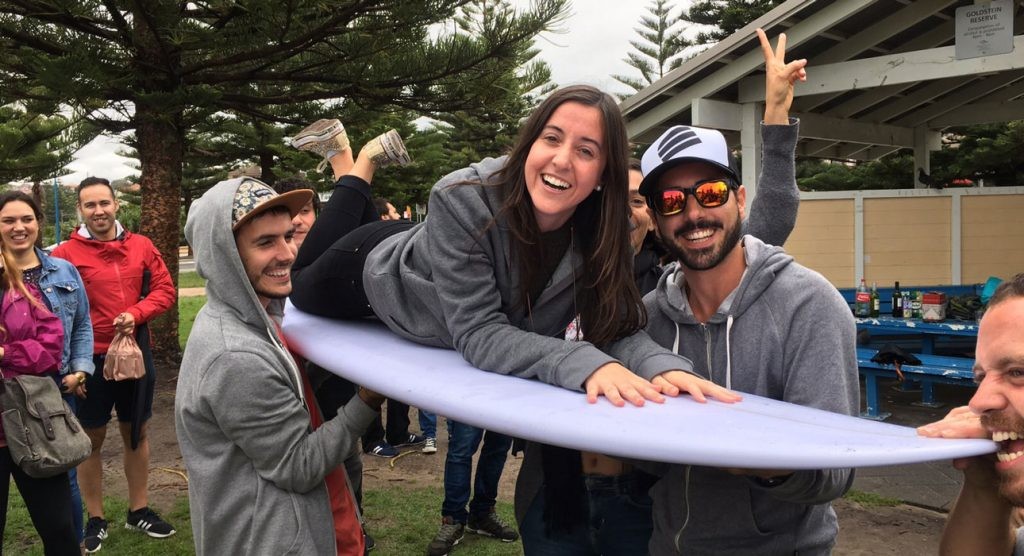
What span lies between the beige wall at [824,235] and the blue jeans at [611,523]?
21.5ft

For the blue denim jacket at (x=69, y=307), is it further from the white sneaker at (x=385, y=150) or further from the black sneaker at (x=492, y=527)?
the black sneaker at (x=492, y=527)

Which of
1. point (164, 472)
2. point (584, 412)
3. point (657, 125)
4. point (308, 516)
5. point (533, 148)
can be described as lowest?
point (164, 472)

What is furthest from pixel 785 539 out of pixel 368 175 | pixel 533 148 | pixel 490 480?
pixel 490 480

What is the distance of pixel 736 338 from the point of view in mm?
1854

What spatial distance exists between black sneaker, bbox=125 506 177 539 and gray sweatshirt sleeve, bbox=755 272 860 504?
4134 mm

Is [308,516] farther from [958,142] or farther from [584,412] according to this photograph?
[958,142]

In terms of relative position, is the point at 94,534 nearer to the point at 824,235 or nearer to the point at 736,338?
the point at 736,338

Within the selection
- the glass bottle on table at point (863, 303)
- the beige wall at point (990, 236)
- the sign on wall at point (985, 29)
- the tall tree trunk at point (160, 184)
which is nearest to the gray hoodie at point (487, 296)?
the sign on wall at point (985, 29)

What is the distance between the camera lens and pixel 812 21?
6.58 meters

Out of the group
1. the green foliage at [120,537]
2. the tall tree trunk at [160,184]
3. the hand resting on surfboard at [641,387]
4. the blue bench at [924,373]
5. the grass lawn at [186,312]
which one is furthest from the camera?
the grass lawn at [186,312]

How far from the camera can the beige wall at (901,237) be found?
8242 mm

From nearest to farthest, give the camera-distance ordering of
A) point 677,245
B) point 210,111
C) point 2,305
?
point 677,245, point 2,305, point 210,111

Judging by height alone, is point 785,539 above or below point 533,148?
below

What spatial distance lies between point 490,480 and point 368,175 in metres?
2.26
